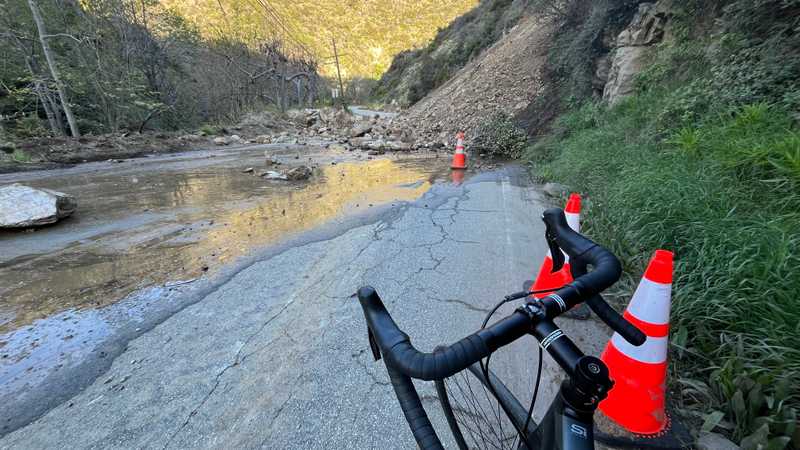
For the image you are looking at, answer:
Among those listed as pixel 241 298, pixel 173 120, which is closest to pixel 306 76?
pixel 173 120

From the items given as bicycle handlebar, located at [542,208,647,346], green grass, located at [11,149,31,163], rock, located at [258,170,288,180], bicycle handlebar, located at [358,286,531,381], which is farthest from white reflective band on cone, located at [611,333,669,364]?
green grass, located at [11,149,31,163]

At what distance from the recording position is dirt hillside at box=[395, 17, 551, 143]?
1158 centimetres

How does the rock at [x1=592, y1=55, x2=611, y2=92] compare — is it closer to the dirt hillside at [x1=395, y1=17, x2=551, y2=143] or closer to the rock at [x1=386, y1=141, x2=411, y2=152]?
the dirt hillside at [x1=395, y1=17, x2=551, y2=143]

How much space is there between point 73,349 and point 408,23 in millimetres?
101961

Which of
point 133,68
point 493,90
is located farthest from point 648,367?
point 133,68

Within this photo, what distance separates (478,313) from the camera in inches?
98.6

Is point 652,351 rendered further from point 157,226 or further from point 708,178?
point 157,226

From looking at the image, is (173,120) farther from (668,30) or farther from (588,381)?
(588,381)

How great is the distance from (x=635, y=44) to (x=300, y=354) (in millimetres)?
8626

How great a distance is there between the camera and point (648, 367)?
4.85ft

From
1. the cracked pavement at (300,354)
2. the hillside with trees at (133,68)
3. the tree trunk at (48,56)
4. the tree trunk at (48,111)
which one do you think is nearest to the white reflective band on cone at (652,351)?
the cracked pavement at (300,354)

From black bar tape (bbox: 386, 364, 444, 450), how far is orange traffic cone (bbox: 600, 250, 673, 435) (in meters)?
1.26

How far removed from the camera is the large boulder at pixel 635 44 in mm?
6313

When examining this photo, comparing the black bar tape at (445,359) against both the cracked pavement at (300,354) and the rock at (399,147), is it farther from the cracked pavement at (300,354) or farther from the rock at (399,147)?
the rock at (399,147)
